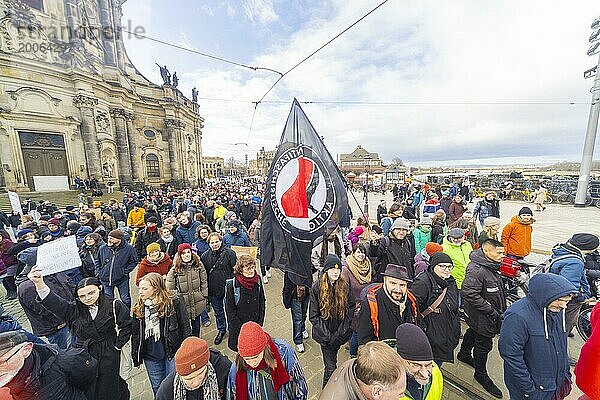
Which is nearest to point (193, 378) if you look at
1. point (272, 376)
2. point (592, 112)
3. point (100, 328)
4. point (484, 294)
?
point (272, 376)

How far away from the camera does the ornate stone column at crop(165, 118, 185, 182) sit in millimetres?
35719

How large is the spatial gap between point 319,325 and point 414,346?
1420 mm

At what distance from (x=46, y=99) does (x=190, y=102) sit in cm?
2213

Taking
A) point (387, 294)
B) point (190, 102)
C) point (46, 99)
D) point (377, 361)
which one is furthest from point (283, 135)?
point (190, 102)

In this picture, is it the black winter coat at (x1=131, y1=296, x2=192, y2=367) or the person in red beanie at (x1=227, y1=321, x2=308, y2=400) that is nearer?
the person in red beanie at (x1=227, y1=321, x2=308, y2=400)

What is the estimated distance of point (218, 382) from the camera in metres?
2.05

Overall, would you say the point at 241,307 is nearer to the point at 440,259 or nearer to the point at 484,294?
the point at 440,259

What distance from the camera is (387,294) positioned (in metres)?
2.64

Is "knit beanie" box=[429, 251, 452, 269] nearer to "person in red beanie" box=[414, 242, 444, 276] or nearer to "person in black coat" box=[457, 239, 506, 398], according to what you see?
"person in black coat" box=[457, 239, 506, 398]

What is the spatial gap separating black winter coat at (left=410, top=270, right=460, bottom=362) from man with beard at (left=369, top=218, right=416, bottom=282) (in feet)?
4.17

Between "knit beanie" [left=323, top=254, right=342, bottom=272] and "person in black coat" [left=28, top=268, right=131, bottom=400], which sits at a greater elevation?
"knit beanie" [left=323, top=254, right=342, bottom=272]

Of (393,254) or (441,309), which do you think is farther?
(393,254)

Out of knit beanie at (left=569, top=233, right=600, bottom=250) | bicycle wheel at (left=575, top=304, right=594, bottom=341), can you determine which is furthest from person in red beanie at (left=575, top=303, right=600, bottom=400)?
bicycle wheel at (left=575, top=304, right=594, bottom=341)

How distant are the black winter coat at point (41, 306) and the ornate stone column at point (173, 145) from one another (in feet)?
118
